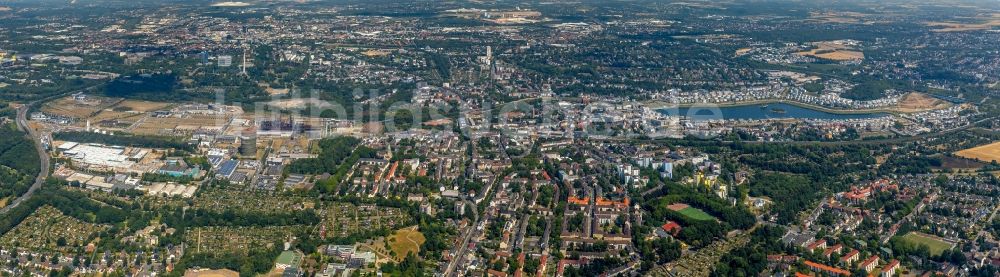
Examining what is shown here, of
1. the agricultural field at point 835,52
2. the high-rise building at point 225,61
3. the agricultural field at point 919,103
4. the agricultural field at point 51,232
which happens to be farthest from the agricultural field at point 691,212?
the agricultural field at point 835,52

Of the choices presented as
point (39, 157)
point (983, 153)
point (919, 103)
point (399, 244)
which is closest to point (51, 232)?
point (39, 157)

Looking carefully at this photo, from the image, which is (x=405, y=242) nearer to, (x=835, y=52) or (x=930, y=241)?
(x=930, y=241)

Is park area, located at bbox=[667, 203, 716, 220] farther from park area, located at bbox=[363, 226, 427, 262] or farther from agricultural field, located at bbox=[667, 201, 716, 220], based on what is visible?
park area, located at bbox=[363, 226, 427, 262]

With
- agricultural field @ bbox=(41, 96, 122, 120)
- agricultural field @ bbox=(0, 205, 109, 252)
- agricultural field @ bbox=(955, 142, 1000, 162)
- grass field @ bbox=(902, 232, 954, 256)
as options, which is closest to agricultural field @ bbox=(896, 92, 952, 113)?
agricultural field @ bbox=(955, 142, 1000, 162)

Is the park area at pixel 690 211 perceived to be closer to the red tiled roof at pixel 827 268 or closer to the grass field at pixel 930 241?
the red tiled roof at pixel 827 268

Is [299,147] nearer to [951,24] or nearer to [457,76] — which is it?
[457,76]

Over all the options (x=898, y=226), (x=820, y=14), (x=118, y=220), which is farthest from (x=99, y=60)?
(x=820, y=14)

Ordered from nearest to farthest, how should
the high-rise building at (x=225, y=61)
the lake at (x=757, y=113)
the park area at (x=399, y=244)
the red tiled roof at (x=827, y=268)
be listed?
the red tiled roof at (x=827, y=268) → the park area at (x=399, y=244) → the lake at (x=757, y=113) → the high-rise building at (x=225, y=61)
